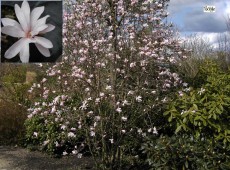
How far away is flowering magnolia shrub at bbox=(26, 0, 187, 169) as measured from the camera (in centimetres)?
665

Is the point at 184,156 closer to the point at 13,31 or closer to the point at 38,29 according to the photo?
the point at 38,29

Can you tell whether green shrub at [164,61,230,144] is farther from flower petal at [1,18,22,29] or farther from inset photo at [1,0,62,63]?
flower petal at [1,18,22,29]

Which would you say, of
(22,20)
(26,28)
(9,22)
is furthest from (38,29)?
(9,22)

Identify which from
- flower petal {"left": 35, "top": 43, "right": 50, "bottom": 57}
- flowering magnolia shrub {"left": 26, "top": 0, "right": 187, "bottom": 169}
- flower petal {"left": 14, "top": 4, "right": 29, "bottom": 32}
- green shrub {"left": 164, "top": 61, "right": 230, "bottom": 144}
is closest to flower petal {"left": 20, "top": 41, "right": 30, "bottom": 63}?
flower petal {"left": 35, "top": 43, "right": 50, "bottom": 57}

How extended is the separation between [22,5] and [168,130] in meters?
3.40

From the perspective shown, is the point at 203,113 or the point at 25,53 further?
the point at 25,53

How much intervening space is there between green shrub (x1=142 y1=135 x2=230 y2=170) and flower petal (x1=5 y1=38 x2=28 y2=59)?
3.13 metres

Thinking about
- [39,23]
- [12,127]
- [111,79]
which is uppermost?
[39,23]

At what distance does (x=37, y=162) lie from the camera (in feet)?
25.6

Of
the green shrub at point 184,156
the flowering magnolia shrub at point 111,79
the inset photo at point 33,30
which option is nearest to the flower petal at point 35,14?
the inset photo at point 33,30

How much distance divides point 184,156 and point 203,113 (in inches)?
28.1

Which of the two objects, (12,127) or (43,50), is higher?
(43,50)

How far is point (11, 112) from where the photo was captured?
31.1 ft

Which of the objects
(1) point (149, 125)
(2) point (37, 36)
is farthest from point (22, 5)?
(1) point (149, 125)
